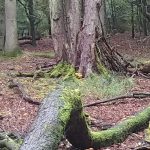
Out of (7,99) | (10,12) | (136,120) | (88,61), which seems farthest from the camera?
(10,12)

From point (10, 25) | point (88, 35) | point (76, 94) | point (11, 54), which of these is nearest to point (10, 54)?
point (11, 54)

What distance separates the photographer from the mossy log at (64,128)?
441 centimetres

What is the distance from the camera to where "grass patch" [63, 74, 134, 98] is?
987cm

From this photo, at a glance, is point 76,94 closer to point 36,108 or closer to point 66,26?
point 36,108

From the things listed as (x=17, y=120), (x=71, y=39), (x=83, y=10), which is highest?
(x=83, y=10)

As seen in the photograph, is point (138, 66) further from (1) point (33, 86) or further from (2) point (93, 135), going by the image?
(2) point (93, 135)

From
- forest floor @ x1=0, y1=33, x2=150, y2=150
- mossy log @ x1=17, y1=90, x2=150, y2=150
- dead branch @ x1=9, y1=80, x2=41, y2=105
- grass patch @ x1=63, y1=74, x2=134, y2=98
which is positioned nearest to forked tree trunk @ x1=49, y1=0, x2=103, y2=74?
grass patch @ x1=63, y1=74, x2=134, y2=98

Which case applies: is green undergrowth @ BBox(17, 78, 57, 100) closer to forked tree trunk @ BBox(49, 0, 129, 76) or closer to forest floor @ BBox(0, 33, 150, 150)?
forest floor @ BBox(0, 33, 150, 150)

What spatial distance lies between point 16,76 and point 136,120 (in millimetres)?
6722

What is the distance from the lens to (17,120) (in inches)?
303

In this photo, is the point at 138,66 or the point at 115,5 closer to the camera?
the point at 138,66

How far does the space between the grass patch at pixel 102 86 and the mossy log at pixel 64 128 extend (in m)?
3.78

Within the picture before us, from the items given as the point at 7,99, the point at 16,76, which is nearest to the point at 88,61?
the point at 16,76

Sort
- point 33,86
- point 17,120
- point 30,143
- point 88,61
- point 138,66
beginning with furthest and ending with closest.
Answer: point 138,66 → point 88,61 → point 33,86 → point 17,120 → point 30,143
